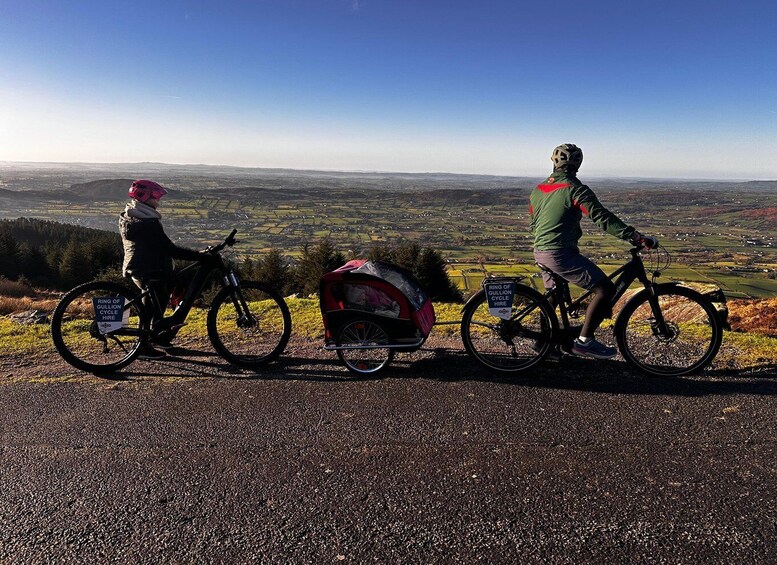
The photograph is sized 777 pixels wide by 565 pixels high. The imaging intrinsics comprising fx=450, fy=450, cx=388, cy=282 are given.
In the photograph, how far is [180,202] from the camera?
107m

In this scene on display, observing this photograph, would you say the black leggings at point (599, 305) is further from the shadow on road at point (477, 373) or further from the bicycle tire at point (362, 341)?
the bicycle tire at point (362, 341)

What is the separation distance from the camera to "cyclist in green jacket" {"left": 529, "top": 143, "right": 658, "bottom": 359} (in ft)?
15.9

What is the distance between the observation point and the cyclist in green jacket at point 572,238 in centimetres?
486

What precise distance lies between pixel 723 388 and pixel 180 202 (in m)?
117

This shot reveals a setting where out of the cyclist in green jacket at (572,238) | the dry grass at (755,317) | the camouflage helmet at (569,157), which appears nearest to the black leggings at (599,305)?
the cyclist in green jacket at (572,238)

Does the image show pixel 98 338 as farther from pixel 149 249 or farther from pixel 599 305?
pixel 599 305

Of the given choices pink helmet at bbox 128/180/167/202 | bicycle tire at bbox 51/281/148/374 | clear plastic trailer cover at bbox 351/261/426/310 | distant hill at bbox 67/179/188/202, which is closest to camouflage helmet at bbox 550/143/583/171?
clear plastic trailer cover at bbox 351/261/426/310

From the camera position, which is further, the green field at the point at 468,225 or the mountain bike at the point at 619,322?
the green field at the point at 468,225

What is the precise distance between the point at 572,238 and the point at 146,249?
4.99m

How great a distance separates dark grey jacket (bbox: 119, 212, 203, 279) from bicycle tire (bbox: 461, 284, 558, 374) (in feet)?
11.7

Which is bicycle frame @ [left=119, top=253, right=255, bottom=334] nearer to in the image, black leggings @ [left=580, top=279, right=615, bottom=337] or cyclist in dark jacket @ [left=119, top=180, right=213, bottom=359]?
cyclist in dark jacket @ [left=119, top=180, right=213, bottom=359]

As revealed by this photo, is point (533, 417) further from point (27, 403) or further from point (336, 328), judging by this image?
point (27, 403)

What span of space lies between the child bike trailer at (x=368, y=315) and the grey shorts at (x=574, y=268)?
1.59 metres

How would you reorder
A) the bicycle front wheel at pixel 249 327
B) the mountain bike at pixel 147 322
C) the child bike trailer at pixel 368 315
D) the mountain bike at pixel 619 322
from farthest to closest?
1. the bicycle front wheel at pixel 249 327
2. the mountain bike at pixel 147 322
3. the child bike trailer at pixel 368 315
4. the mountain bike at pixel 619 322
